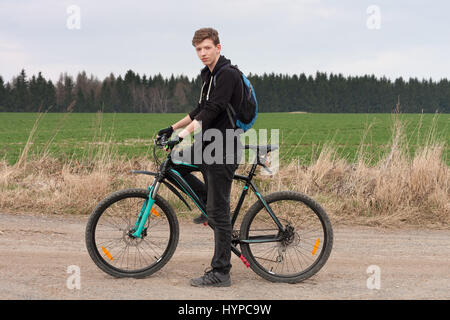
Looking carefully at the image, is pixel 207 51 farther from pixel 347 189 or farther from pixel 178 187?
pixel 347 189

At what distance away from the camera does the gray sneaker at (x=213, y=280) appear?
4629mm

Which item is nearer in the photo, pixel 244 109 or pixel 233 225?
pixel 244 109

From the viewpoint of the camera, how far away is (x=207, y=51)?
14.3 ft

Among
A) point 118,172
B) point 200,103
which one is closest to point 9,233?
point 200,103

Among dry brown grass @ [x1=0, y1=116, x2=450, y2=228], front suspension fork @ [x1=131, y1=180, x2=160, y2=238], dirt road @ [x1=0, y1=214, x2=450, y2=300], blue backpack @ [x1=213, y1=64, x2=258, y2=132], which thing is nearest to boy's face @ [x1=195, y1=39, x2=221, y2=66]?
blue backpack @ [x1=213, y1=64, x2=258, y2=132]

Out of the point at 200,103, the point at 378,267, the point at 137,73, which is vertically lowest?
the point at 378,267

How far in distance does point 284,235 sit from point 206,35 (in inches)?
81.3

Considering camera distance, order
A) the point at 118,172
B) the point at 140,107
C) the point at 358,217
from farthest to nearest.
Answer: the point at 140,107 → the point at 118,172 → the point at 358,217

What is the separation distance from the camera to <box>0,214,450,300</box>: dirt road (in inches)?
175

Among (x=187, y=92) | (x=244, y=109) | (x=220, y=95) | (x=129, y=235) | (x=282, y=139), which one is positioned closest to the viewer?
(x=220, y=95)

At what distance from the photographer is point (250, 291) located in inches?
180

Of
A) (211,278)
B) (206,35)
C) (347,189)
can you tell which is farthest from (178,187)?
(347,189)
